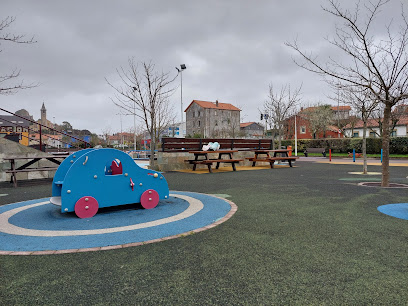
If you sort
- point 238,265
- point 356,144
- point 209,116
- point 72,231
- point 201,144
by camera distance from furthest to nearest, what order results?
point 209,116, point 356,144, point 201,144, point 72,231, point 238,265

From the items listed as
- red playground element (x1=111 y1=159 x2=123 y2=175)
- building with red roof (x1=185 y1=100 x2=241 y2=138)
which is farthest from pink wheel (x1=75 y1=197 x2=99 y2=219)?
building with red roof (x1=185 y1=100 x2=241 y2=138)

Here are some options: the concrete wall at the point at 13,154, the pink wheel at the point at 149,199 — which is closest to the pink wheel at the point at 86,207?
the pink wheel at the point at 149,199

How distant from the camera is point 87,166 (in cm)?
494

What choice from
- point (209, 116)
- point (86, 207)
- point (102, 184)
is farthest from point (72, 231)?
point (209, 116)

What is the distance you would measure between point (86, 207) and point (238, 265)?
3126 millimetres

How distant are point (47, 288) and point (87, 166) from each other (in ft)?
9.07

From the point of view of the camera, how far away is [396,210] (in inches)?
201

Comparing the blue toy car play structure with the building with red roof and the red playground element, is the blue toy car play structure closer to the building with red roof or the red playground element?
the red playground element

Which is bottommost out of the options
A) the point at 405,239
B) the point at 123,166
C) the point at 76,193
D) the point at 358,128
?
the point at 405,239

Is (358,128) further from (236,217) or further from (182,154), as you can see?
(236,217)

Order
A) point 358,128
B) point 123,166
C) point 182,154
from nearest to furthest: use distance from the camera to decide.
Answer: point 123,166
point 182,154
point 358,128

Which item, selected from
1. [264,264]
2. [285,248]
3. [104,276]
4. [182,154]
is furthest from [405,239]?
[182,154]

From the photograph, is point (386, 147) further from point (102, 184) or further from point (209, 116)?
point (209, 116)

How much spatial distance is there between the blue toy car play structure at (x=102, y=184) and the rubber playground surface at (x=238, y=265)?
0.37m
